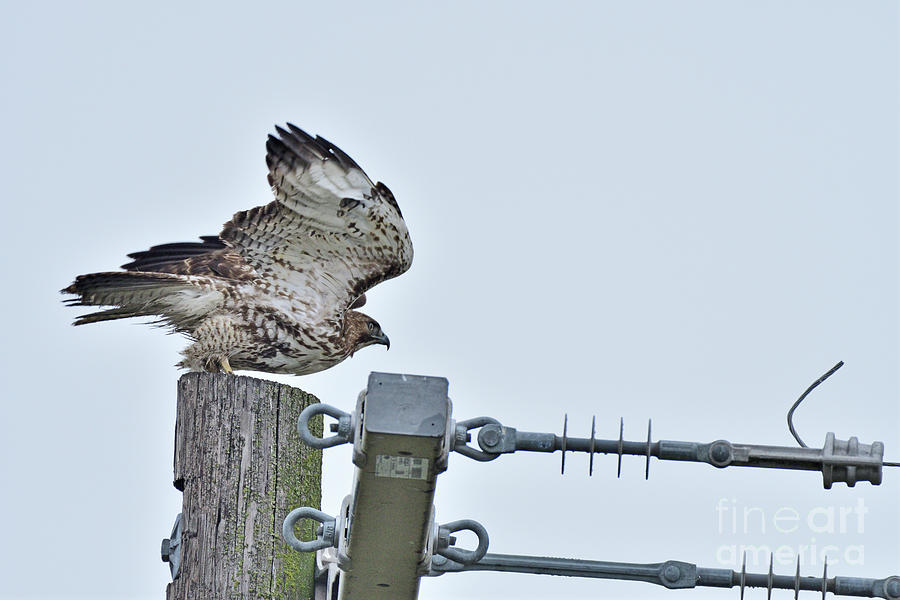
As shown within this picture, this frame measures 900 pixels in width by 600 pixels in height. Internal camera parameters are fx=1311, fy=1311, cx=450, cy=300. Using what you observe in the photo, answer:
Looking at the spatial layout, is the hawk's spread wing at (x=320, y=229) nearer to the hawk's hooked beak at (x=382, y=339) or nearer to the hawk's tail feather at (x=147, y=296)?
the hawk's tail feather at (x=147, y=296)

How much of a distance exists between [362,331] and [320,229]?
5.02 feet

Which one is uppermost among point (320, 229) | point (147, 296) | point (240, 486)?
point (320, 229)

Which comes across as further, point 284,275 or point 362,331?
point 362,331

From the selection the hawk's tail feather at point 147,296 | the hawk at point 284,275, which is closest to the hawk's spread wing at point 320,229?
the hawk at point 284,275

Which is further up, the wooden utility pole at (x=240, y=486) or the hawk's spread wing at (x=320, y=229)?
the hawk's spread wing at (x=320, y=229)

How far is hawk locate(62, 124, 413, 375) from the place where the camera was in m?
6.49

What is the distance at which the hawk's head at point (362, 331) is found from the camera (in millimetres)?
7906

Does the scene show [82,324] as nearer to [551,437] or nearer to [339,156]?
[339,156]

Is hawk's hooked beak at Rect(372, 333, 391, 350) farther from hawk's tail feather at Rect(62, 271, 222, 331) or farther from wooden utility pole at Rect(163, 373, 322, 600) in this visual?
wooden utility pole at Rect(163, 373, 322, 600)

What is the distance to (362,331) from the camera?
320 inches

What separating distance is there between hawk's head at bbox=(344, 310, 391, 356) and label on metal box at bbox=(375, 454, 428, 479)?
15.4 feet

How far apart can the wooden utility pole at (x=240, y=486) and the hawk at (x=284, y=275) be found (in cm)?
254

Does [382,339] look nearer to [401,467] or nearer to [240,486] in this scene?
[240,486]

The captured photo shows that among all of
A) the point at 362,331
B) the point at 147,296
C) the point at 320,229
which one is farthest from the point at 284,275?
the point at 362,331
